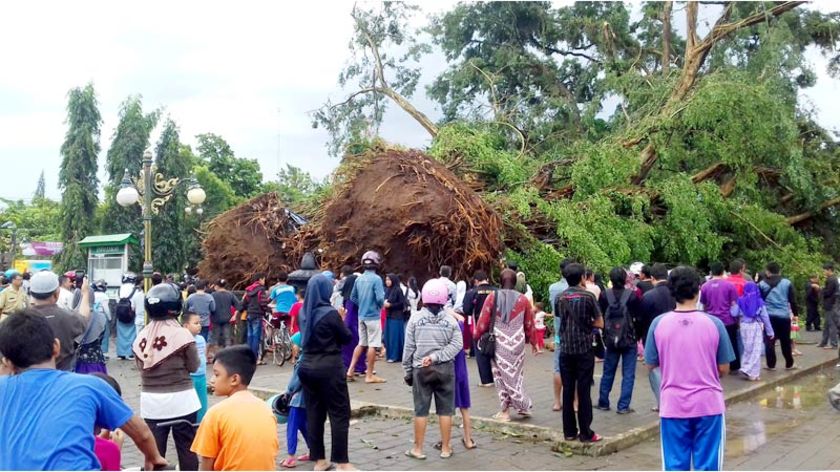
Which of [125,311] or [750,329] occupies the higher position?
[125,311]

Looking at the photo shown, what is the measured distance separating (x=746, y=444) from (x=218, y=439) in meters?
5.81

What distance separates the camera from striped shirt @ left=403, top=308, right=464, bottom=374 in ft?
22.4

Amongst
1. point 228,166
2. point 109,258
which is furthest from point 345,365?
point 228,166

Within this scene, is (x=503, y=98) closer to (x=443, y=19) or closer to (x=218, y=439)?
(x=443, y=19)

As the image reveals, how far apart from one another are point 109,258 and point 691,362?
15.0 m

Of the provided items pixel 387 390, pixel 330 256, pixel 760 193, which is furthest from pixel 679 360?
pixel 760 193

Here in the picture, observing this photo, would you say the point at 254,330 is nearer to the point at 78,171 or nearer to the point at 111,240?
the point at 111,240

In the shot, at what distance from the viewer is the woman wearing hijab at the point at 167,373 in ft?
17.5

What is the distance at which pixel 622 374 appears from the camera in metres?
8.62

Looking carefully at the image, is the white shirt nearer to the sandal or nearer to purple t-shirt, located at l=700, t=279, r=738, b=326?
the sandal

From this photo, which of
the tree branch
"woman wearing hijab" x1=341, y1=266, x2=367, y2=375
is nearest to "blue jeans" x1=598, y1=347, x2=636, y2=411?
"woman wearing hijab" x1=341, y1=266, x2=367, y2=375

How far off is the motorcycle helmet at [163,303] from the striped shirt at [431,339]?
89.1 inches

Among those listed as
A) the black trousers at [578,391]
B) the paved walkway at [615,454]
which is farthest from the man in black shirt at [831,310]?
the black trousers at [578,391]

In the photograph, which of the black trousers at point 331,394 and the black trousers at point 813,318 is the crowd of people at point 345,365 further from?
the black trousers at point 813,318
